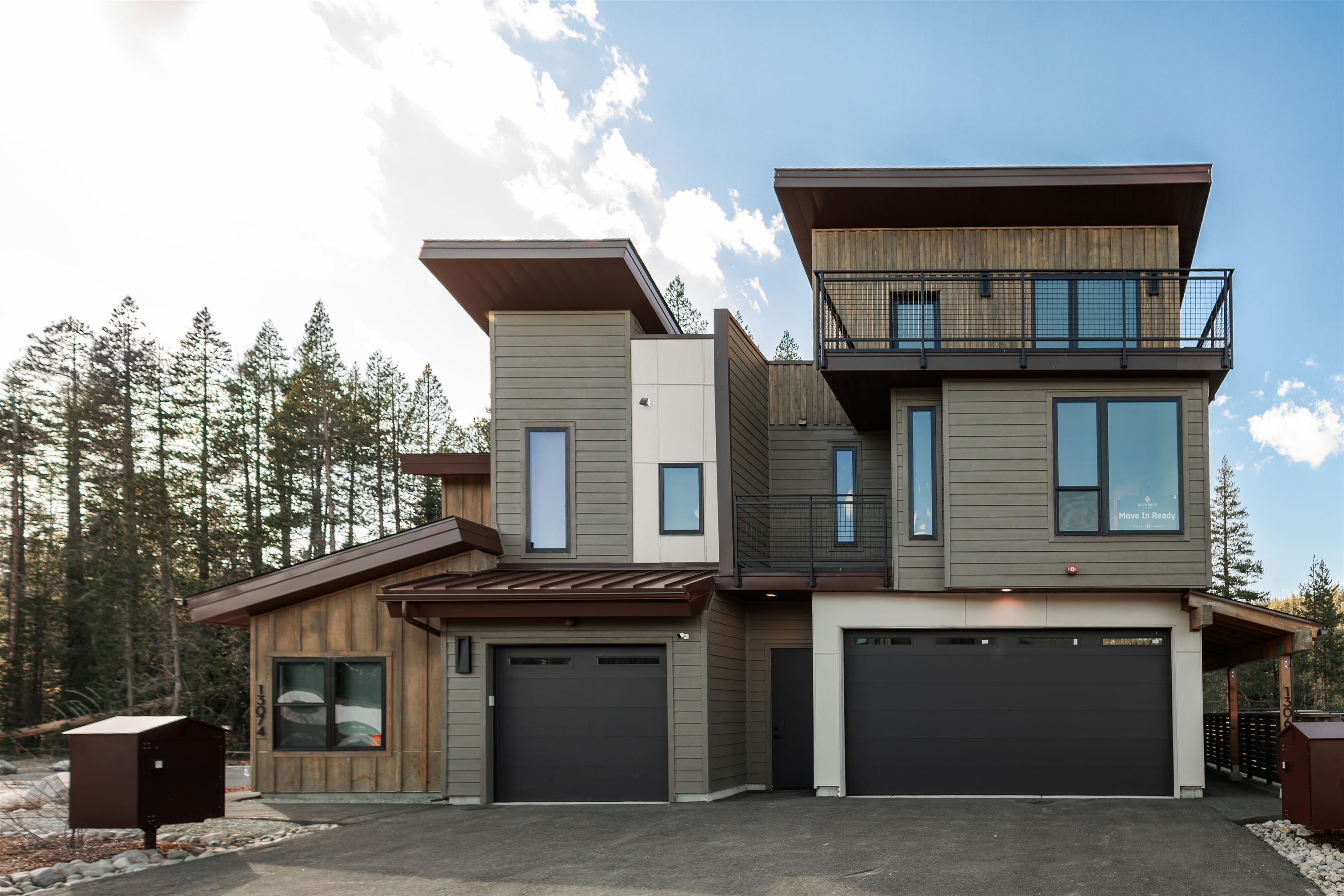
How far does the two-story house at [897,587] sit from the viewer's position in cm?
1220

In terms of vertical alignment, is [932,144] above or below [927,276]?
above

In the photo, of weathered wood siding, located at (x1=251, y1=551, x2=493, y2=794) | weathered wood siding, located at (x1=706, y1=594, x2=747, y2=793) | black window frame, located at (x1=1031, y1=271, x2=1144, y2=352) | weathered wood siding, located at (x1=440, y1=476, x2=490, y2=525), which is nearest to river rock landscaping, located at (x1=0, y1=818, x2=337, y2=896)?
weathered wood siding, located at (x1=251, y1=551, x2=493, y2=794)

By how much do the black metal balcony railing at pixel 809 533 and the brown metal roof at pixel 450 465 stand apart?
3676 millimetres

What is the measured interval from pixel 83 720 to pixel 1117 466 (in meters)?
22.4

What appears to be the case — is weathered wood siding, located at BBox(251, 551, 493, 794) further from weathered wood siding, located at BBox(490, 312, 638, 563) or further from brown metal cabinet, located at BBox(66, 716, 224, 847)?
brown metal cabinet, located at BBox(66, 716, 224, 847)

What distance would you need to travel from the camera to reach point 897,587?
12719 millimetres

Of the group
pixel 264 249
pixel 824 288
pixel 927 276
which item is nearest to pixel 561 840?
pixel 824 288

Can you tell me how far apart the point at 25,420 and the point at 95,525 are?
3.35m

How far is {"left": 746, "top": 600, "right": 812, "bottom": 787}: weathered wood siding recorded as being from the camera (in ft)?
46.4

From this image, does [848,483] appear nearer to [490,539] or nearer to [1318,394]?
[490,539]

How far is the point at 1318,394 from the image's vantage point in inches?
1711

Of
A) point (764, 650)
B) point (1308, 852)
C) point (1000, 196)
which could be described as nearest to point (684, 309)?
point (764, 650)

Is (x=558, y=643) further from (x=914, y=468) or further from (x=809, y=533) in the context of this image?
(x=914, y=468)

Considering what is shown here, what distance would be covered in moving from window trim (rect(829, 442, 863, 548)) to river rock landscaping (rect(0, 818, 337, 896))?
7.83m
